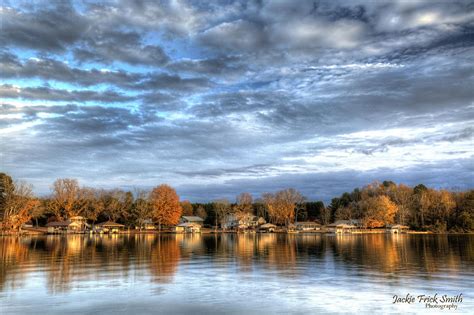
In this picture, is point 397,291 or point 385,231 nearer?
point 397,291

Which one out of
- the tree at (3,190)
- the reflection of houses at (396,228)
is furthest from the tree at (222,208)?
the tree at (3,190)

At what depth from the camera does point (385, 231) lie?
143 metres

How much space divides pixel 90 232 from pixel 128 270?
95.5 meters

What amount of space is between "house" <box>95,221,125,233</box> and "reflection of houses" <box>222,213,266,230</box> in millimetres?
43984

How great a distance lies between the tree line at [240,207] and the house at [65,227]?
567 centimetres

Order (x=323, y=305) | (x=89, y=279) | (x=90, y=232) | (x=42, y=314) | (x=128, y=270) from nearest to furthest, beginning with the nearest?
(x=42, y=314)
(x=323, y=305)
(x=89, y=279)
(x=128, y=270)
(x=90, y=232)

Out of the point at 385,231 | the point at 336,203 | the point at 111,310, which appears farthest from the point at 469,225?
the point at 111,310

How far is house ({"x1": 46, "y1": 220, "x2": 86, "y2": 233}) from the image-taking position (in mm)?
114787

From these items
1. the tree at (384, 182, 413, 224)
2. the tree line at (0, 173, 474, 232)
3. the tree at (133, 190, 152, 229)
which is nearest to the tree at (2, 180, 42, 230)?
the tree line at (0, 173, 474, 232)

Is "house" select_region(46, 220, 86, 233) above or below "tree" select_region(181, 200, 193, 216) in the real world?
below

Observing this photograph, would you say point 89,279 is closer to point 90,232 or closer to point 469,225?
point 90,232

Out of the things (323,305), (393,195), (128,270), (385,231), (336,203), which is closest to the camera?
(323,305)

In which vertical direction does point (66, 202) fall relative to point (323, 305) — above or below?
above

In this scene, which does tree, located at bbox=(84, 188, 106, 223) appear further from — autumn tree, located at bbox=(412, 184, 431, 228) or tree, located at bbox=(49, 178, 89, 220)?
autumn tree, located at bbox=(412, 184, 431, 228)
